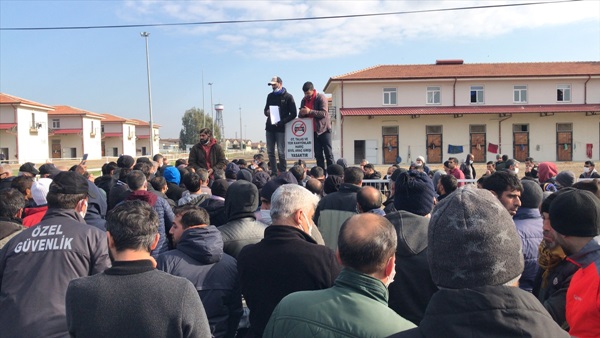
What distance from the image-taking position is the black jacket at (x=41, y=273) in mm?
3039

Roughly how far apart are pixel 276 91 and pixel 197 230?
5.83m

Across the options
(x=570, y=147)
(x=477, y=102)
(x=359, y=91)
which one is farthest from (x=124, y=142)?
(x=570, y=147)

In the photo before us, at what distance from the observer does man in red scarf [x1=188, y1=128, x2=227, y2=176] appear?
9.27 metres

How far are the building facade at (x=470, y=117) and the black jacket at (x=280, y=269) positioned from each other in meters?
35.3

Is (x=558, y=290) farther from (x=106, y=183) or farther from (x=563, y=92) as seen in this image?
(x=563, y=92)

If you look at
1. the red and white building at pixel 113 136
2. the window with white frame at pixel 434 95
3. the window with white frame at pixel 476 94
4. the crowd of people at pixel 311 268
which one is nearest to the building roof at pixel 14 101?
the red and white building at pixel 113 136

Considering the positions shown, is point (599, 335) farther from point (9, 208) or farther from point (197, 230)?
point (9, 208)

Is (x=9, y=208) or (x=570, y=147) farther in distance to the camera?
(x=570, y=147)

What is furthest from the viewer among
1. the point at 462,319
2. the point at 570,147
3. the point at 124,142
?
the point at 124,142

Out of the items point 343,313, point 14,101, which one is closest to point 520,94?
point 343,313

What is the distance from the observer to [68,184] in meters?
3.59

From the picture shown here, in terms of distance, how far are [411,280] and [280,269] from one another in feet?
2.68

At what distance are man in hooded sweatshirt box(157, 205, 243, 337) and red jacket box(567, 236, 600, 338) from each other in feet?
7.09

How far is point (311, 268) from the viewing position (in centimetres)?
290
